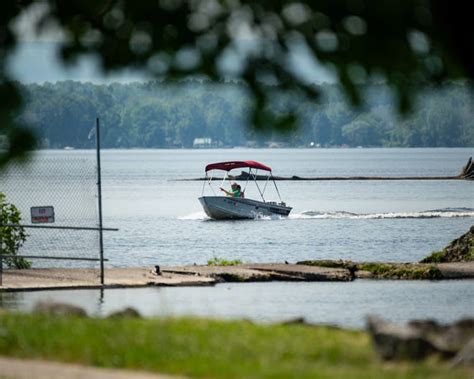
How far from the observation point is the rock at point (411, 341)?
40.7 feet

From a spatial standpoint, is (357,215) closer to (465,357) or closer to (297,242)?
(297,242)

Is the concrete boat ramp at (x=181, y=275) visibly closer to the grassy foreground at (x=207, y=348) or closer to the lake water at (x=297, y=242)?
the lake water at (x=297, y=242)

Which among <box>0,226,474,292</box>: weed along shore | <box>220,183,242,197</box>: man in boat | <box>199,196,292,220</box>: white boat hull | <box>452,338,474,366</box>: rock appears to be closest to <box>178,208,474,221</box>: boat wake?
<box>199,196,292,220</box>: white boat hull

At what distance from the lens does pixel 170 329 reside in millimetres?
13891

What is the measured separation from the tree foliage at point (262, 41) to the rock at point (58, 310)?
369 cm

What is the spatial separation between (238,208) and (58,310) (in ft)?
190

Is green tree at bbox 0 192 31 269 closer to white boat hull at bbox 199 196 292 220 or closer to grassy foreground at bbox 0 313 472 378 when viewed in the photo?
grassy foreground at bbox 0 313 472 378

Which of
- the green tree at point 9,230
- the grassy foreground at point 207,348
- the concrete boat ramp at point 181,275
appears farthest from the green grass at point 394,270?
the grassy foreground at point 207,348

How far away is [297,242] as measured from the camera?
57.1m

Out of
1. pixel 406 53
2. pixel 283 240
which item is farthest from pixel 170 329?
pixel 283 240

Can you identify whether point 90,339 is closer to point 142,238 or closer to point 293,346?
point 293,346

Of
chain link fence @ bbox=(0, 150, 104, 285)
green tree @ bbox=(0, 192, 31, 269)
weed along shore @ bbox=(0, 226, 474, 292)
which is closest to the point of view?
chain link fence @ bbox=(0, 150, 104, 285)

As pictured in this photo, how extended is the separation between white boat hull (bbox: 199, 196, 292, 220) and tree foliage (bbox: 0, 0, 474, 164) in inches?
2414

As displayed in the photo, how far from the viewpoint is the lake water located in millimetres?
23547
